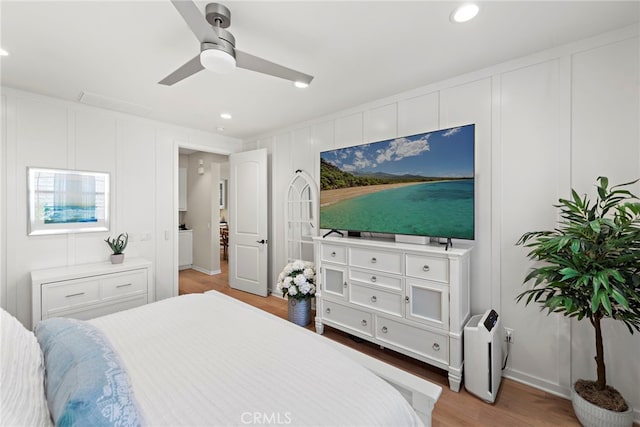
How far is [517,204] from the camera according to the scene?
6.98 ft

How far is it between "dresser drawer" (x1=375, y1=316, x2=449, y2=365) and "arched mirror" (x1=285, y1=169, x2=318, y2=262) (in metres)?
1.40

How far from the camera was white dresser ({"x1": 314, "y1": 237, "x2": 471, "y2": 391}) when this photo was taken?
2084 mm

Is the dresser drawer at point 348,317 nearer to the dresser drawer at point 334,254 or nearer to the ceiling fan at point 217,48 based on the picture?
the dresser drawer at point 334,254

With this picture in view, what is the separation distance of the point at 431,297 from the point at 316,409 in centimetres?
151

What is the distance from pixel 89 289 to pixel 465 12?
3822 mm

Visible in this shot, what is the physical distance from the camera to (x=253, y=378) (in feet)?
3.73

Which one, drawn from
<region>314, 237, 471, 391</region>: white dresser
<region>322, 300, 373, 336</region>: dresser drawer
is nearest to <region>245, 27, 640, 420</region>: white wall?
<region>314, 237, 471, 391</region>: white dresser

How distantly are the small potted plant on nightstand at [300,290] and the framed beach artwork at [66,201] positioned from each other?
219 centimetres

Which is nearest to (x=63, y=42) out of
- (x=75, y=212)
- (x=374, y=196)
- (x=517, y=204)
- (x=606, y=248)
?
(x=75, y=212)

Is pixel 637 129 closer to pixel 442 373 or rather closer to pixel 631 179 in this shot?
pixel 631 179

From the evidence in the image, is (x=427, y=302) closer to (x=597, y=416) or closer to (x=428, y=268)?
(x=428, y=268)

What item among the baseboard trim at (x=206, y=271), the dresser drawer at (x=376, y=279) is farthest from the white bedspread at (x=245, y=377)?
the baseboard trim at (x=206, y=271)

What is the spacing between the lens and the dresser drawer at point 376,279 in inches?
92.3

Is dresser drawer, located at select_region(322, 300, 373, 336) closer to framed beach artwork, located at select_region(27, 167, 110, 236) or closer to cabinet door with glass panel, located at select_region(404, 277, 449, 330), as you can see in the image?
cabinet door with glass panel, located at select_region(404, 277, 449, 330)
